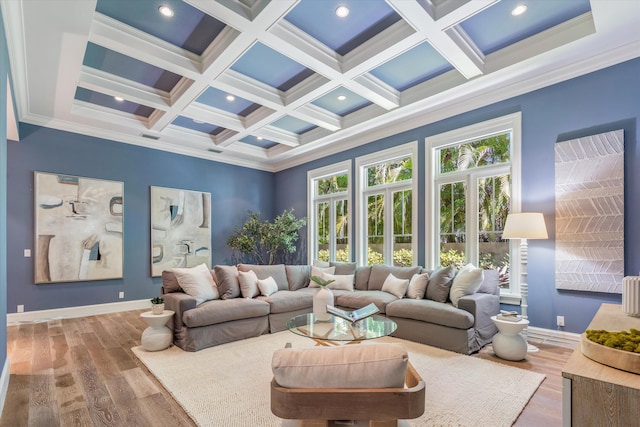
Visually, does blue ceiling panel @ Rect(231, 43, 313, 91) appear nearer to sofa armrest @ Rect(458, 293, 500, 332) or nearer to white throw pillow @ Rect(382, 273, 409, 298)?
white throw pillow @ Rect(382, 273, 409, 298)

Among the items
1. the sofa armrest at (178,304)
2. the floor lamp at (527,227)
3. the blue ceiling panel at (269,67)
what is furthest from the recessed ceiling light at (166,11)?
the floor lamp at (527,227)

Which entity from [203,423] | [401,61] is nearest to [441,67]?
[401,61]

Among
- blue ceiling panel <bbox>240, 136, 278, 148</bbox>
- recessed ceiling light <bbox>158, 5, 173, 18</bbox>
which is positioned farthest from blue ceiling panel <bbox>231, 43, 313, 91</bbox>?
blue ceiling panel <bbox>240, 136, 278, 148</bbox>

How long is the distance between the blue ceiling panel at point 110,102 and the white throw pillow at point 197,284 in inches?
113

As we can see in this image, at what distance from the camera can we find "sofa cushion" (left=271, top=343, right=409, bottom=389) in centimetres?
115

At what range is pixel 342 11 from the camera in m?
2.94

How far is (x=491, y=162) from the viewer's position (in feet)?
14.4

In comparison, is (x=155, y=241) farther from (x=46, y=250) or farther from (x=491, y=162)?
(x=491, y=162)

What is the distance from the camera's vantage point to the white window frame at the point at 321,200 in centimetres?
630

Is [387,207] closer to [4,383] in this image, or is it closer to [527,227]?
[527,227]

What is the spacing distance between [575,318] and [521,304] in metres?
0.51

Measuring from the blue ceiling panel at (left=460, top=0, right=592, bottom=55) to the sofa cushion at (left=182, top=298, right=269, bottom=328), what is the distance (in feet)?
13.0

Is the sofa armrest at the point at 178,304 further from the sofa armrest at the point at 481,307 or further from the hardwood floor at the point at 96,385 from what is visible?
the sofa armrest at the point at 481,307

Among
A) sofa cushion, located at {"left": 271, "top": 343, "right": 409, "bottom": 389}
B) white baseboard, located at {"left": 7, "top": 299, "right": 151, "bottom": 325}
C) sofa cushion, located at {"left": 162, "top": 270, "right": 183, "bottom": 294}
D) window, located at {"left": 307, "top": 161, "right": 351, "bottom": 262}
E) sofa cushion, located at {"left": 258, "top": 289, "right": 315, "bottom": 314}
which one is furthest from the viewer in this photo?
window, located at {"left": 307, "top": 161, "right": 351, "bottom": 262}
